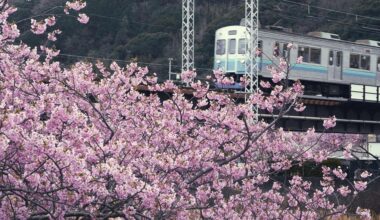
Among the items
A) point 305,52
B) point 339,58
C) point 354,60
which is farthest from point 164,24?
point 305,52

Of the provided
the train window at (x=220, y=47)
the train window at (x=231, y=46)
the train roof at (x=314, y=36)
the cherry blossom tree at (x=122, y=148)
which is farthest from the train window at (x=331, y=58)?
the cherry blossom tree at (x=122, y=148)

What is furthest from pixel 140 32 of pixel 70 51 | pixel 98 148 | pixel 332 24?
pixel 98 148

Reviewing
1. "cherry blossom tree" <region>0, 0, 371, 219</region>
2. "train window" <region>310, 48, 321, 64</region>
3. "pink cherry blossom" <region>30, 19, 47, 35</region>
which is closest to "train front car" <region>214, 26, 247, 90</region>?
"train window" <region>310, 48, 321, 64</region>

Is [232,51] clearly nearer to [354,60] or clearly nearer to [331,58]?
[331,58]

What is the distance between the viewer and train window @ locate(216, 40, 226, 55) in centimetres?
2647

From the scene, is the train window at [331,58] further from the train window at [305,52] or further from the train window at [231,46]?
the train window at [231,46]

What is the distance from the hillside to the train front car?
2559 cm

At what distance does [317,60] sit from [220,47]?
3693 mm

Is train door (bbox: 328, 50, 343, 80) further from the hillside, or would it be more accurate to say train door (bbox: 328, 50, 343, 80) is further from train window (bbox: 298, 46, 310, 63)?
the hillside

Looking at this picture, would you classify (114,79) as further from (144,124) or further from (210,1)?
(210,1)

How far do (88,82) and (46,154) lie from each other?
2495mm

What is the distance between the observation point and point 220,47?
2675 cm

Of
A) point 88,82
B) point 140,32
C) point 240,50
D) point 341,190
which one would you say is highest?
point 140,32

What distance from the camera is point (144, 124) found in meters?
7.18
